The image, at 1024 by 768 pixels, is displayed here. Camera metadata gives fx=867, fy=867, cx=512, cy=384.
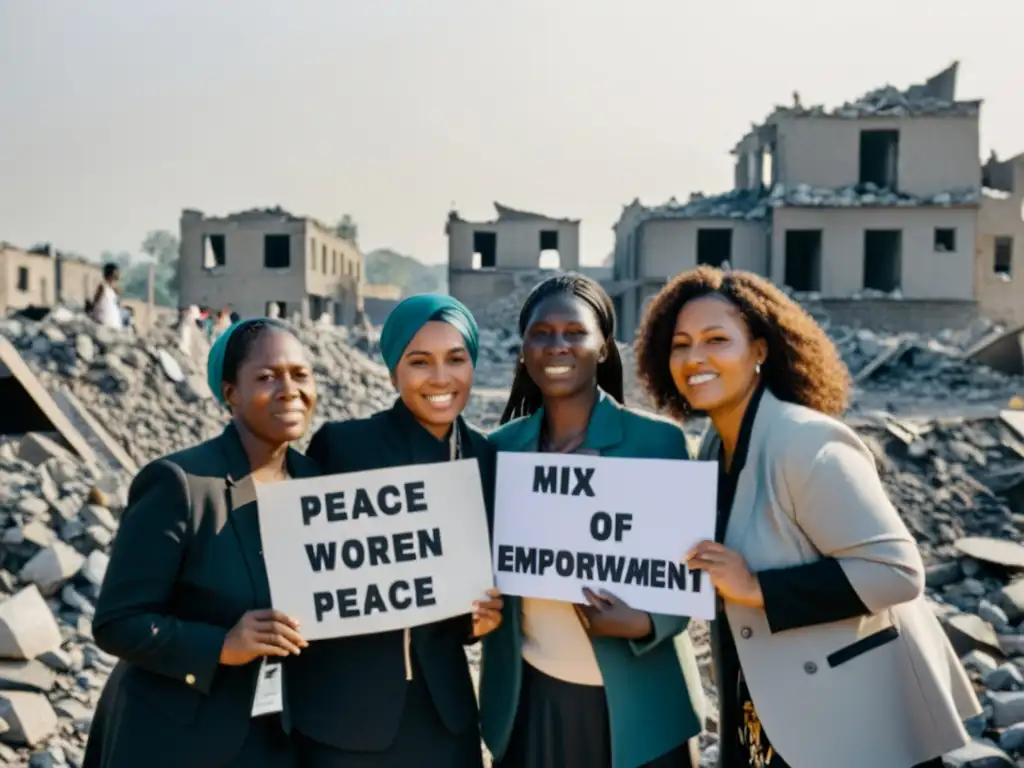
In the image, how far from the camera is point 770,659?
111 inches

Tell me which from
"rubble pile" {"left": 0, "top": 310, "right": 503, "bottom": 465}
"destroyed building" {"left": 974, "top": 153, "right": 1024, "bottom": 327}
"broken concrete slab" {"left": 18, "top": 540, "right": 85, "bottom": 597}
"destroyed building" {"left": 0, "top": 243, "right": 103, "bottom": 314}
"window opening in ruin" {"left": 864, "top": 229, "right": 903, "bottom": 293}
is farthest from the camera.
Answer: "destroyed building" {"left": 0, "top": 243, "right": 103, "bottom": 314}

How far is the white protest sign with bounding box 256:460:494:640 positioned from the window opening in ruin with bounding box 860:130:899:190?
3216 centimetres

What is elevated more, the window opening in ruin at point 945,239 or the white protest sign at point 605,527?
the window opening in ruin at point 945,239

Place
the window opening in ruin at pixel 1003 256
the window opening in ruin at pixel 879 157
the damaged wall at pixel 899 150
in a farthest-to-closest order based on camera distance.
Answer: the window opening in ruin at pixel 1003 256 < the window opening in ruin at pixel 879 157 < the damaged wall at pixel 899 150

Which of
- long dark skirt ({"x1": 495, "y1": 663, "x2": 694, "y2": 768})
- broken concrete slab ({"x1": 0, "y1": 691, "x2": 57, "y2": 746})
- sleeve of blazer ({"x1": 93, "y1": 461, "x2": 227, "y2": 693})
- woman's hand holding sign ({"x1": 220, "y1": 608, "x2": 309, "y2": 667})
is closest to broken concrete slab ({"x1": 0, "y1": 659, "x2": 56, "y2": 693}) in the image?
broken concrete slab ({"x1": 0, "y1": 691, "x2": 57, "y2": 746})

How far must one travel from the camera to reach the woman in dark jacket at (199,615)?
2.51 metres

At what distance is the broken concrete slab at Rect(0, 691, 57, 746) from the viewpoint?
5.25 metres

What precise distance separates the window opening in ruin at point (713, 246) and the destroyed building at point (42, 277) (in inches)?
941

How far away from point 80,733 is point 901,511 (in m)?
9.01

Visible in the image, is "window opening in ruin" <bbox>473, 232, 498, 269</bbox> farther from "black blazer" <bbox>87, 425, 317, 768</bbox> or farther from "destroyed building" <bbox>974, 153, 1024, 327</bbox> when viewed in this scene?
"black blazer" <bbox>87, 425, 317, 768</bbox>

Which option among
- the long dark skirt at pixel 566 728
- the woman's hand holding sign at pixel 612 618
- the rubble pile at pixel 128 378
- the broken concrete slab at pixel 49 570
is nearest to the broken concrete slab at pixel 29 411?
the rubble pile at pixel 128 378

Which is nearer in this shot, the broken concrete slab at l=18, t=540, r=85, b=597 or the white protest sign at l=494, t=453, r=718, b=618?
the white protest sign at l=494, t=453, r=718, b=618

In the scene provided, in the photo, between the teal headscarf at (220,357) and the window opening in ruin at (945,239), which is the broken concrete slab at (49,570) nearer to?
the teal headscarf at (220,357)

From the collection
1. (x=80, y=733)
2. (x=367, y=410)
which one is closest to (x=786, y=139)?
(x=367, y=410)
